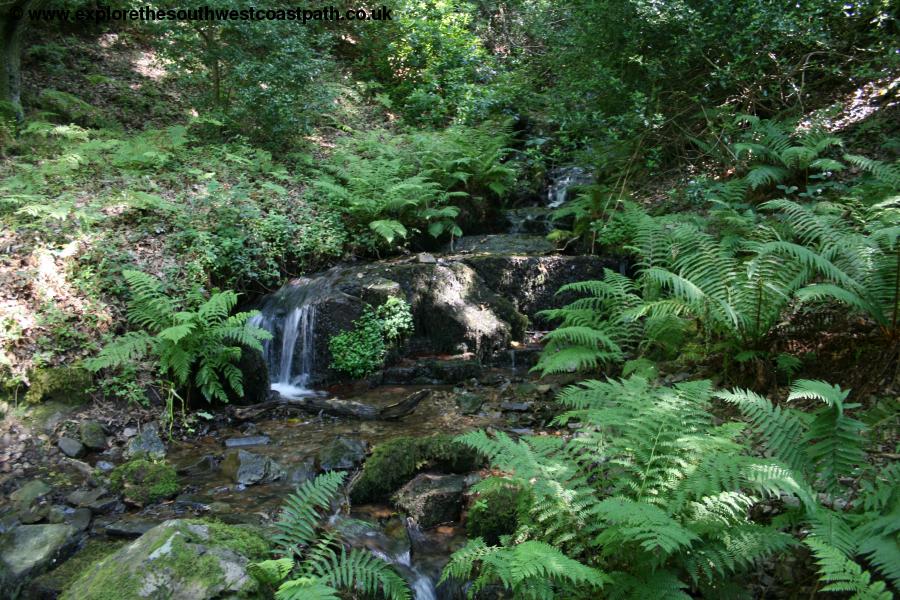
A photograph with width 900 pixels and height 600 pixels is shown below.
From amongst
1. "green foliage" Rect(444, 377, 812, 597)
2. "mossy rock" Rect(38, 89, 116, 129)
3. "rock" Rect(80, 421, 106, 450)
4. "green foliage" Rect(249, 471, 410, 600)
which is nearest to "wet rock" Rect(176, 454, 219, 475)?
"rock" Rect(80, 421, 106, 450)

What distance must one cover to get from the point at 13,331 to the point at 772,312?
6844 mm

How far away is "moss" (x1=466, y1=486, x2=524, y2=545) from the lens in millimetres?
3732

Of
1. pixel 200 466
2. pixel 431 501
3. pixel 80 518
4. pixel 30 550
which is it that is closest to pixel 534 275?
pixel 431 501

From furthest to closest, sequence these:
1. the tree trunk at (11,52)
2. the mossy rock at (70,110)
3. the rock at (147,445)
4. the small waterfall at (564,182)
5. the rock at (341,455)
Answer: the small waterfall at (564,182)
the mossy rock at (70,110)
the tree trunk at (11,52)
the rock at (147,445)
the rock at (341,455)

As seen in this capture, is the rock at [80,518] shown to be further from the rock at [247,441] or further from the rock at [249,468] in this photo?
the rock at [247,441]

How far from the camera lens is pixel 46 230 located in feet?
20.8

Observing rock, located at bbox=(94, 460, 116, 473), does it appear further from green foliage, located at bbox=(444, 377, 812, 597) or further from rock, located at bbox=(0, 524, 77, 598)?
green foliage, located at bbox=(444, 377, 812, 597)

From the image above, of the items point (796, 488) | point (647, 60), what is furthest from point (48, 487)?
point (647, 60)

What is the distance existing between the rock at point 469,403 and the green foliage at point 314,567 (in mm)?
2509

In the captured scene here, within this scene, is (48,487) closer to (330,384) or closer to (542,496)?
(330,384)

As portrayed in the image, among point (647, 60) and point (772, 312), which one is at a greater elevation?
point (647, 60)

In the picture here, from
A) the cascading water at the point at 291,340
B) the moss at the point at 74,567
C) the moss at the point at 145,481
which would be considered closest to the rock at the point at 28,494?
the moss at the point at 145,481

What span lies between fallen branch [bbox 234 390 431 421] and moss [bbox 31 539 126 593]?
2272mm

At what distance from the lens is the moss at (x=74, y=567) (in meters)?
3.28
